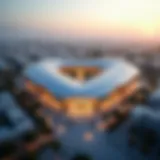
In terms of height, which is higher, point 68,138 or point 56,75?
point 56,75

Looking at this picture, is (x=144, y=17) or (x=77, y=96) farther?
(x=144, y=17)

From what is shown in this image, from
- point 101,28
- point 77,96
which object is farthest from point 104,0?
point 77,96

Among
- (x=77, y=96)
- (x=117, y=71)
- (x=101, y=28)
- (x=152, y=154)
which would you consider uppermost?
(x=101, y=28)

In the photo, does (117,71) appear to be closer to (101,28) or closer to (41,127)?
(101,28)
